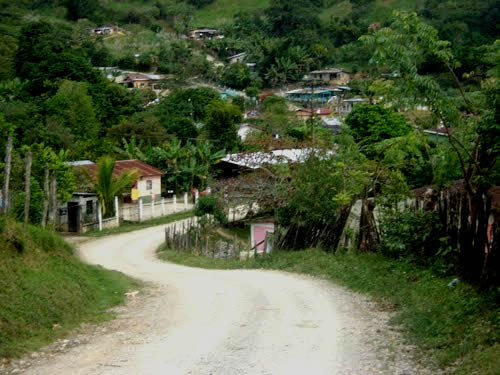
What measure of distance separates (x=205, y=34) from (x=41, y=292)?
400 ft

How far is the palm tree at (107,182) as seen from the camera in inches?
1426

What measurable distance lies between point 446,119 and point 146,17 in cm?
12820

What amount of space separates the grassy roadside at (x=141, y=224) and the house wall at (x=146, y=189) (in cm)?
316

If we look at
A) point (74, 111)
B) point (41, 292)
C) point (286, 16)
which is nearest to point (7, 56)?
point (74, 111)

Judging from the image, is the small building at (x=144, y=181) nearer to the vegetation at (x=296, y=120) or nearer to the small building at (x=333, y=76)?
the vegetation at (x=296, y=120)

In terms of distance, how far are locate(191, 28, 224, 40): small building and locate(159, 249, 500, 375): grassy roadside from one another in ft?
362

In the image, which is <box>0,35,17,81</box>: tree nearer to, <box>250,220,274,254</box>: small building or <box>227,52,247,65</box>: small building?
<box>227,52,247,65</box>: small building

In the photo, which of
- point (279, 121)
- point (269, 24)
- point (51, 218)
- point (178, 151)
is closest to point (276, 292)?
point (51, 218)

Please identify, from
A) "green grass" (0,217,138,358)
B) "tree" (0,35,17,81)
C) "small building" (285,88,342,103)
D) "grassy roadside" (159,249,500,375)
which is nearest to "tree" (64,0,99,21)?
"tree" (0,35,17,81)

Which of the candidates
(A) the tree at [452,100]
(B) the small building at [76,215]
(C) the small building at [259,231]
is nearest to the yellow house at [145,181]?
(B) the small building at [76,215]

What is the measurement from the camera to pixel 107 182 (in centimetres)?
3662

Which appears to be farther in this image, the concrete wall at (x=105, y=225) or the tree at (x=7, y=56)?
the tree at (x=7, y=56)

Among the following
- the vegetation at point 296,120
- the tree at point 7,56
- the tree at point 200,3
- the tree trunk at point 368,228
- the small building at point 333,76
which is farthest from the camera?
the tree at point 200,3

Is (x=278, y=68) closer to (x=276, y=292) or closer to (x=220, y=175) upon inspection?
(x=220, y=175)
